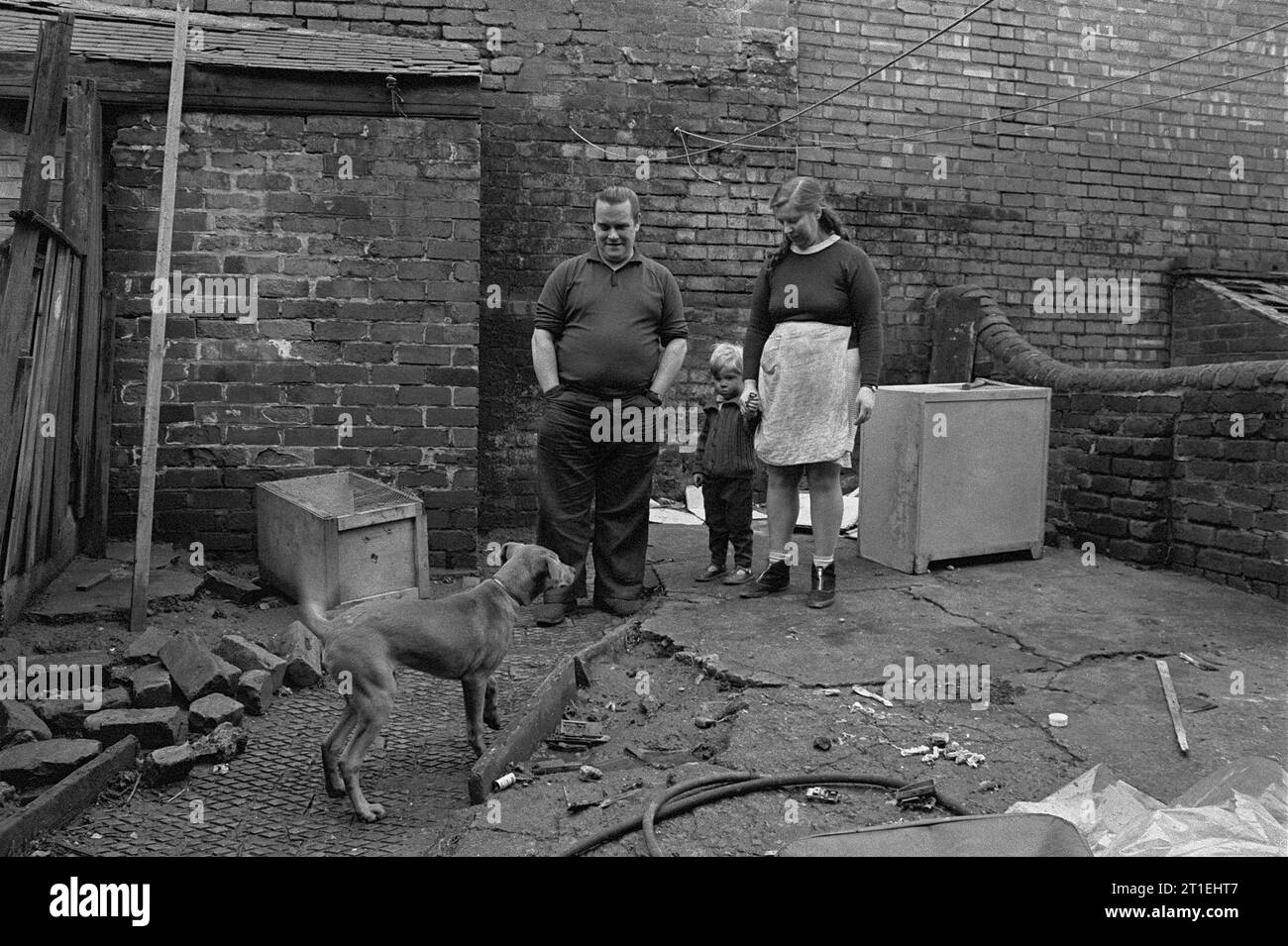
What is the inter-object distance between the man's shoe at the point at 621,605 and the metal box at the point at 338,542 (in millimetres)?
922

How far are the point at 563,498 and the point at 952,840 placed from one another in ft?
10.8

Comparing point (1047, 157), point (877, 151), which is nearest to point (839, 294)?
point (877, 151)

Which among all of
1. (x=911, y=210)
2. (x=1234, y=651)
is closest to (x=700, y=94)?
(x=911, y=210)

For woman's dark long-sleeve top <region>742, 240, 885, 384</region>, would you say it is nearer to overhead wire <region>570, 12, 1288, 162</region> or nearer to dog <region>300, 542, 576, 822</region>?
dog <region>300, 542, 576, 822</region>

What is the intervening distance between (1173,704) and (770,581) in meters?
2.04

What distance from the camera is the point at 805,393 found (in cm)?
495

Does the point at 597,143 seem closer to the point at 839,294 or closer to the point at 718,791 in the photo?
the point at 839,294

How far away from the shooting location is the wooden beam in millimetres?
5664

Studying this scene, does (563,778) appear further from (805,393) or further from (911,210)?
(911,210)

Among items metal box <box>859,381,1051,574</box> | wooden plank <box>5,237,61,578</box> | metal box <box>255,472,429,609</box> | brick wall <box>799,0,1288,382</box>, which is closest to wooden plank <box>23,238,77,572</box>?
wooden plank <box>5,237,61,578</box>

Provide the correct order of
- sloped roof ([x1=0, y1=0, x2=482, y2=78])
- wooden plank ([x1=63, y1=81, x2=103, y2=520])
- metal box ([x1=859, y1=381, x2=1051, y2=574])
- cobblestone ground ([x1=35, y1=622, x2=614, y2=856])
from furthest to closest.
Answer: sloped roof ([x1=0, y1=0, x2=482, y2=78]) < metal box ([x1=859, y1=381, x2=1051, y2=574]) < wooden plank ([x1=63, y1=81, x2=103, y2=520]) < cobblestone ground ([x1=35, y1=622, x2=614, y2=856])

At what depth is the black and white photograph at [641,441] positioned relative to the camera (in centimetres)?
305

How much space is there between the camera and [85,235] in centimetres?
534

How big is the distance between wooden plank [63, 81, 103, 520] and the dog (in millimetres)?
2897
